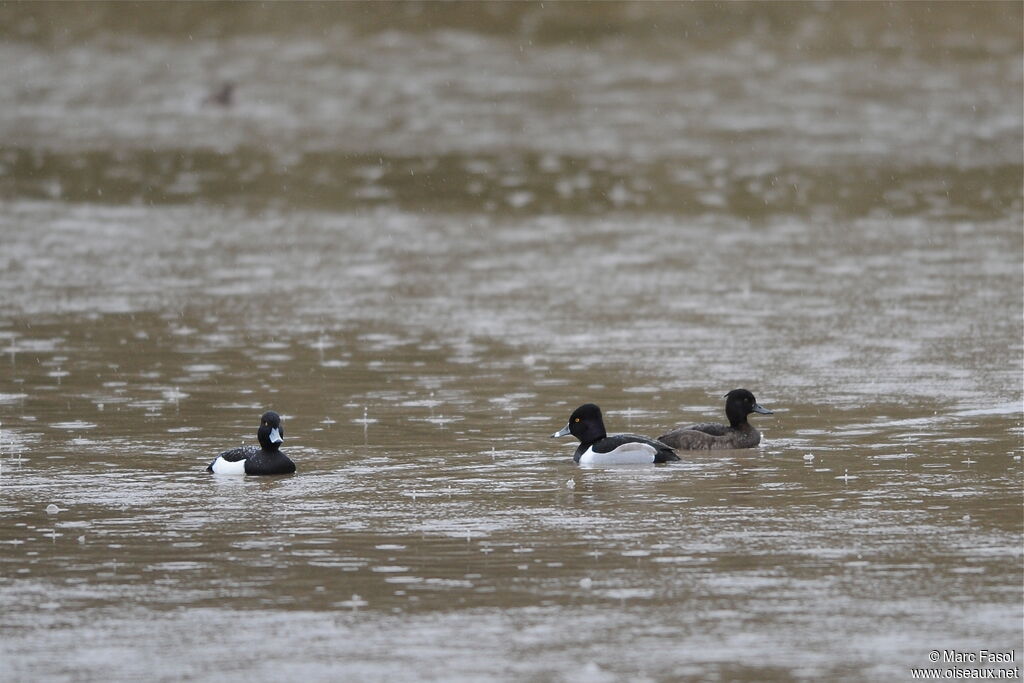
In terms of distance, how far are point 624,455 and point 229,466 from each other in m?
2.74

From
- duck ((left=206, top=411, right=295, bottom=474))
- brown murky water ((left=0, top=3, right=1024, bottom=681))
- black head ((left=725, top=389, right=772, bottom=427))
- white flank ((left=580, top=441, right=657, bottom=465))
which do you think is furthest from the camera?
black head ((left=725, top=389, right=772, bottom=427))

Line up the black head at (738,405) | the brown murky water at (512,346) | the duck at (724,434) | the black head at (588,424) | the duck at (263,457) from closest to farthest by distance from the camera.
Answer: the brown murky water at (512,346), the duck at (263,457), the black head at (588,424), the duck at (724,434), the black head at (738,405)

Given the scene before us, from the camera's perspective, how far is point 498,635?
8.57 metres

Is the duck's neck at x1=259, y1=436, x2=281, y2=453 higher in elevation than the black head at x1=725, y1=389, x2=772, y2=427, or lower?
lower

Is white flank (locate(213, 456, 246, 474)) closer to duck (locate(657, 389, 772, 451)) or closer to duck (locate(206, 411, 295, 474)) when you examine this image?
duck (locate(206, 411, 295, 474))

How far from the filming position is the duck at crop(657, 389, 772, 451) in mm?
13367

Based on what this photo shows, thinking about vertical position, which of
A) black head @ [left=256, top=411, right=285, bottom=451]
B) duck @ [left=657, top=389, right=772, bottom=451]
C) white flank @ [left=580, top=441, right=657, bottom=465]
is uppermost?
black head @ [left=256, top=411, right=285, bottom=451]

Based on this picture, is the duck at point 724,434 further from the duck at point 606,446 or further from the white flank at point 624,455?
the white flank at point 624,455

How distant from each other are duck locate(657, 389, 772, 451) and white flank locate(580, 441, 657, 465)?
0.55 meters

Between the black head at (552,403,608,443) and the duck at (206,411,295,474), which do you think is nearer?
the duck at (206,411,295,474)

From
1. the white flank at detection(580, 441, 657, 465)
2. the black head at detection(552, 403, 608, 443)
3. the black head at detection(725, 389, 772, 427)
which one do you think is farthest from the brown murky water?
the black head at detection(725, 389, 772, 427)

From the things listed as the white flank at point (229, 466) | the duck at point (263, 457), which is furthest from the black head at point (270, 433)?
the white flank at point (229, 466)

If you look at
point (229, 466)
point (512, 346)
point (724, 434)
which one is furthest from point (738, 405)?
point (512, 346)

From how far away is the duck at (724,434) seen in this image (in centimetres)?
1337
